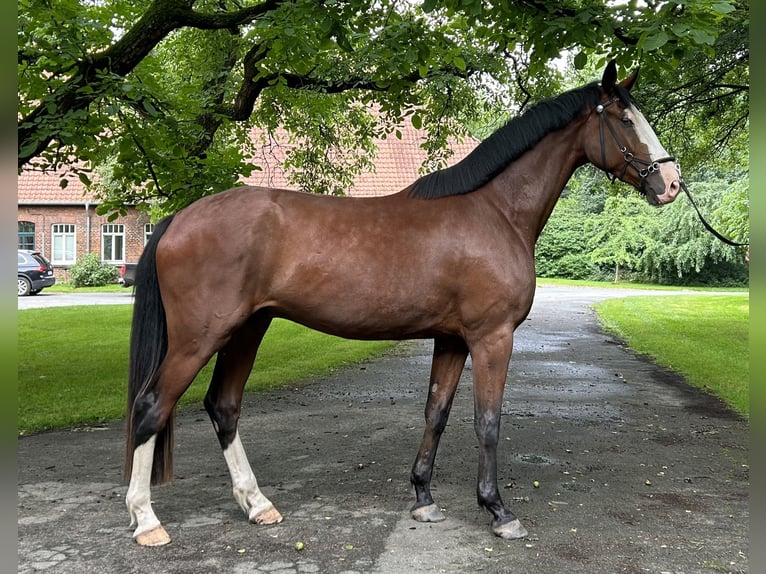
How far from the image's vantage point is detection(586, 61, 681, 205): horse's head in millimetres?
4160

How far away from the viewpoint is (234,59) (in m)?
11.7

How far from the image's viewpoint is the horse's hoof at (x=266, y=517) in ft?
13.6

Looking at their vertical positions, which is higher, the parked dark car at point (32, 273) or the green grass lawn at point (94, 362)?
the parked dark car at point (32, 273)

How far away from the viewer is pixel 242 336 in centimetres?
452

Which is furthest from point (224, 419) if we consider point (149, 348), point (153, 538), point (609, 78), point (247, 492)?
point (609, 78)

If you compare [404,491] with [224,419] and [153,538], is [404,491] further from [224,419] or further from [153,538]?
[153,538]

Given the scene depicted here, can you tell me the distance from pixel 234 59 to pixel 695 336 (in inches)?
430

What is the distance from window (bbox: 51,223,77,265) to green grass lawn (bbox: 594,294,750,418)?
80.1 feet

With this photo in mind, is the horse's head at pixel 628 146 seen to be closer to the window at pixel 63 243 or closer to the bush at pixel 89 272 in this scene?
the bush at pixel 89 272

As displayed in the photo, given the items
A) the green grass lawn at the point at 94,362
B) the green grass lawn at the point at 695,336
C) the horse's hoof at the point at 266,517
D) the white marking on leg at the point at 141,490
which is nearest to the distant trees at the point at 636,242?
the green grass lawn at the point at 695,336

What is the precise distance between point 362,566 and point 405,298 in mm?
1559

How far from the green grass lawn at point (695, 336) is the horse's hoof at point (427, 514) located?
2754 millimetres

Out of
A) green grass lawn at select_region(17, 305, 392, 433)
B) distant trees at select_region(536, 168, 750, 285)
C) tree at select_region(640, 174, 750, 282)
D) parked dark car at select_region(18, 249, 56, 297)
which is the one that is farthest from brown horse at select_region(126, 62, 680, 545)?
tree at select_region(640, 174, 750, 282)

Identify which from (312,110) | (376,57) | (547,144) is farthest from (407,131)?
(547,144)
